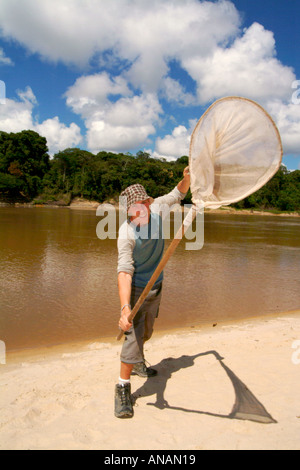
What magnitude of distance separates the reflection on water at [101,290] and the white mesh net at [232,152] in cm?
345

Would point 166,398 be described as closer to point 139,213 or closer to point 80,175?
A: point 139,213

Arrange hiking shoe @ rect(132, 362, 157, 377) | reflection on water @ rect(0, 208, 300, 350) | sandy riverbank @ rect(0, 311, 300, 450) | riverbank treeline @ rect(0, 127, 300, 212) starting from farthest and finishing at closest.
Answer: riverbank treeline @ rect(0, 127, 300, 212) → reflection on water @ rect(0, 208, 300, 350) → hiking shoe @ rect(132, 362, 157, 377) → sandy riverbank @ rect(0, 311, 300, 450)

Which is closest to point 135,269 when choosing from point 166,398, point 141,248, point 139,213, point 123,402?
point 141,248

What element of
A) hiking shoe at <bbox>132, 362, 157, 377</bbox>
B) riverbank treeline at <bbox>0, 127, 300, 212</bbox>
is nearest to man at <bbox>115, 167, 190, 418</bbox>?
hiking shoe at <bbox>132, 362, 157, 377</bbox>

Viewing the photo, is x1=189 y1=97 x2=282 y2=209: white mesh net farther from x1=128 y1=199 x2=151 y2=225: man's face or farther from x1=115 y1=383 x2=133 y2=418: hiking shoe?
x1=115 y1=383 x2=133 y2=418: hiking shoe

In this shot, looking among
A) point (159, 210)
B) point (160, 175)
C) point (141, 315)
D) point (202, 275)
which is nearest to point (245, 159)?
point (159, 210)

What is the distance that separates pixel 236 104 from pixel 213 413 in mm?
2326

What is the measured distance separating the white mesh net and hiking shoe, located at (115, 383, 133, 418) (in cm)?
167

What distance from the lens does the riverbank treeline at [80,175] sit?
198ft

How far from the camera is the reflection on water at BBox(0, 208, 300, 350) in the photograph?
5234 mm

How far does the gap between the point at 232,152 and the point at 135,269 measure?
3.97ft

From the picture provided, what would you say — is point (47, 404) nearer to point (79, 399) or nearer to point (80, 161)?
point (79, 399)

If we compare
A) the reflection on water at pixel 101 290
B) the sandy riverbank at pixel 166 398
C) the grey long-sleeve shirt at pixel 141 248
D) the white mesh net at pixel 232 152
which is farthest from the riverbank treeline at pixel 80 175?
the white mesh net at pixel 232 152

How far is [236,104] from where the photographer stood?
2.10 m
